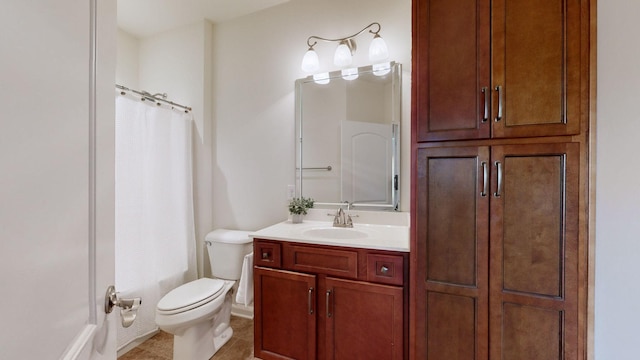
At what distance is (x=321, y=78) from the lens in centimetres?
216

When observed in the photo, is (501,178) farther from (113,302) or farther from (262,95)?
(262,95)

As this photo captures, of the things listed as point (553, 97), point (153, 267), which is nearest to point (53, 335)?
point (553, 97)

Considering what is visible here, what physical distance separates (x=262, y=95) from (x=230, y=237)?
1.22 m

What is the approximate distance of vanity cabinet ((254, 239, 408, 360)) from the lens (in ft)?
4.69

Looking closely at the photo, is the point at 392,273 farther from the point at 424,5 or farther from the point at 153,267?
the point at 153,267

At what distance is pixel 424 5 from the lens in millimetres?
1311

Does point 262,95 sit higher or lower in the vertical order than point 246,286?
higher

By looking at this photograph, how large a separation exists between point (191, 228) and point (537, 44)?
256 cm

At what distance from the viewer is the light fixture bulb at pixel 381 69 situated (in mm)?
1939

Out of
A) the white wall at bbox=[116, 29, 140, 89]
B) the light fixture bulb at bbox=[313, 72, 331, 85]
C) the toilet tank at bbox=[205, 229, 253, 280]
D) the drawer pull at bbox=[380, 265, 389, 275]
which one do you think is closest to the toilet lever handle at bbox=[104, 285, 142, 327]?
the drawer pull at bbox=[380, 265, 389, 275]

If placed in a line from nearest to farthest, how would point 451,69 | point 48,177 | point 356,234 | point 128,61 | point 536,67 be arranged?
point 48,177 < point 536,67 < point 451,69 < point 356,234 < point 128,61

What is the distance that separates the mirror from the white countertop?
124 mm

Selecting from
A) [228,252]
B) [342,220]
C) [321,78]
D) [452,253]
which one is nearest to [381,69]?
[321,78]

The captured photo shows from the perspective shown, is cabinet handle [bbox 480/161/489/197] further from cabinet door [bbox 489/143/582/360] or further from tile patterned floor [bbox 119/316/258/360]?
tile patterned floor [bbox 119/316/258/360]
